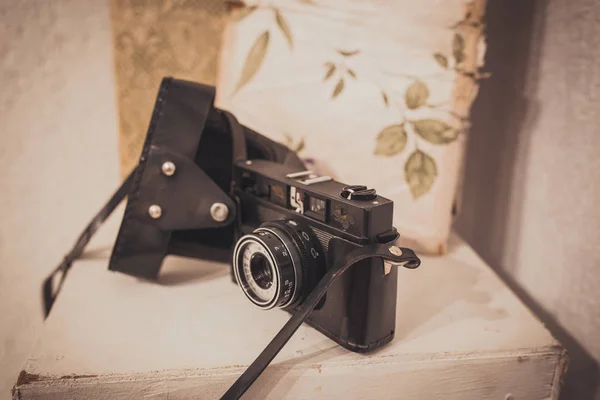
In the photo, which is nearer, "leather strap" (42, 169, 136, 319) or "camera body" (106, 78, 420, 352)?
"camera body" (106, 78, 420, 352)

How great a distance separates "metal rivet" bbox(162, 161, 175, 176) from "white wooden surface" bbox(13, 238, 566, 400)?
0.46ft

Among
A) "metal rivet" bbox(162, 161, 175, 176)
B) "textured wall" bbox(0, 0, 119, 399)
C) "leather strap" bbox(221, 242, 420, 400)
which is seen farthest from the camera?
"textured wall" bbox(0, 0, 119, 399)

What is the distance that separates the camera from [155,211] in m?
0.55

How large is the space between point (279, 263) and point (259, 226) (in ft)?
0.28

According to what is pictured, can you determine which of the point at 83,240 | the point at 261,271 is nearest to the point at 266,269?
the point at 261,271

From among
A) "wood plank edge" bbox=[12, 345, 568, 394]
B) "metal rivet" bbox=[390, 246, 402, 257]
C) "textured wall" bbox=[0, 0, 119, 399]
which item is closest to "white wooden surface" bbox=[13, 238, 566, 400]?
"wood plank edge" bbox=[12, 345, 568, 394]

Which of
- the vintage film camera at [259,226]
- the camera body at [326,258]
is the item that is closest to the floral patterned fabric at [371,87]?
the vintage film camera at [259,226]

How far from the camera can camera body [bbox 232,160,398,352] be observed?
0.44 m

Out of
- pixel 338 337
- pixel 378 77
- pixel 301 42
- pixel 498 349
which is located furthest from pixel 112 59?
pixel 498 349

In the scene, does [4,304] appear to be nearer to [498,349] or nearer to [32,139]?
[32,139]

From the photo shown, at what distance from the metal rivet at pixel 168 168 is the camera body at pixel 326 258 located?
0.40ft

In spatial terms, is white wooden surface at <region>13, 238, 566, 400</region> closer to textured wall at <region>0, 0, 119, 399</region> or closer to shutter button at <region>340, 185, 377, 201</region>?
shutter button at <region>340, 185, 377, 201</region>

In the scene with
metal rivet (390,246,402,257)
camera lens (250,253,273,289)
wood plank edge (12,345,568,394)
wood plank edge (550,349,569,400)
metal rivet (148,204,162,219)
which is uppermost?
metal rivet (390,246,402,257)

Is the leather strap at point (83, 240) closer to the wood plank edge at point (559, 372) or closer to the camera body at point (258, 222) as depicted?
the camera body at point (258, 222)
